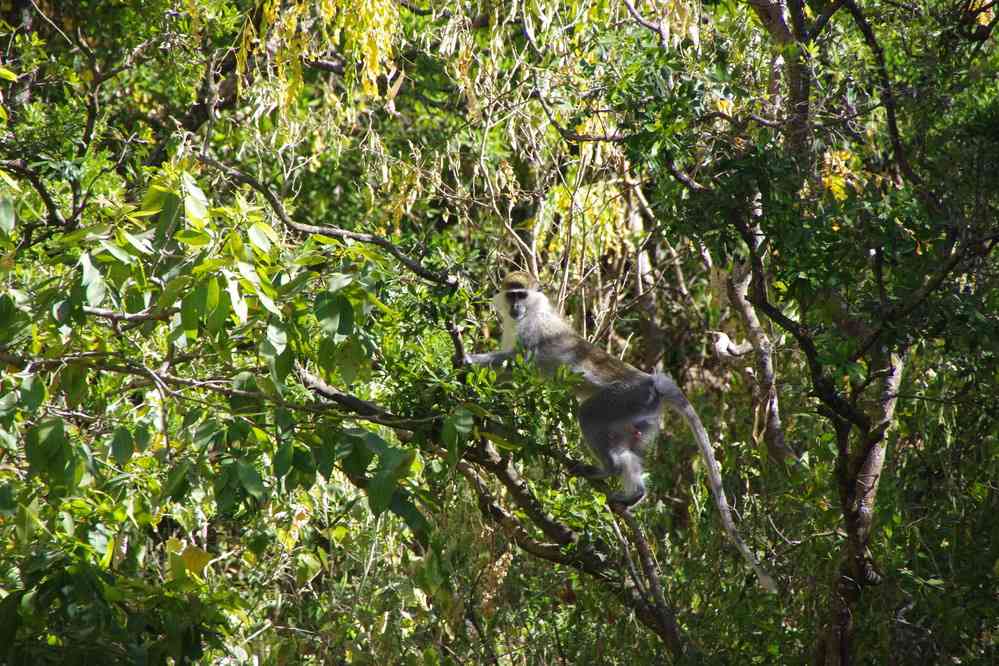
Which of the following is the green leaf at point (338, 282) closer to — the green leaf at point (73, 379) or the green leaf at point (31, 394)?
the green leaf at point (31, 394)

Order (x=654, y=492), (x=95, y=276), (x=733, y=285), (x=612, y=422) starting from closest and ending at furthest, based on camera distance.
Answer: (x=95, y=276)
(x=612, y=422)
(x=733, y=285)
(x=654, y=492)

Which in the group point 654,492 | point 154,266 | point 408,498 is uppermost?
point 154,266

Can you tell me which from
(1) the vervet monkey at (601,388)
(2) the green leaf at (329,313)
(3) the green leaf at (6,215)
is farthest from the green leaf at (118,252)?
(1) the vervet monkey at (601,388)

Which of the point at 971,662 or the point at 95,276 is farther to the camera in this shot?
the point at 971,662

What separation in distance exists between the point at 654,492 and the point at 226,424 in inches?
169

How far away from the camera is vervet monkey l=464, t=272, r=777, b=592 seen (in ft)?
18.0

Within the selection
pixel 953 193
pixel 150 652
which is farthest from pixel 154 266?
pixel 953 193

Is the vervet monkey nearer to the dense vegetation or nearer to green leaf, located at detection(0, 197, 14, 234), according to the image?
the dense vegetation

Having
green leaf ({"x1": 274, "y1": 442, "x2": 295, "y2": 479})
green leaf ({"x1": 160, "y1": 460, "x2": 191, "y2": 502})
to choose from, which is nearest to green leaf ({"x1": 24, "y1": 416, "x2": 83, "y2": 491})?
green leaf ({"x1": 160, "y1": 460, "x2": 191, "y2": 502})

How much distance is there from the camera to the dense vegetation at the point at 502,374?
3436 millimetres

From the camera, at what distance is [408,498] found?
11.1 ft

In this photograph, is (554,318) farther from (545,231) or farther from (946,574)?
(946,574)

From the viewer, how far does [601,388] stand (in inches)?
A: 225

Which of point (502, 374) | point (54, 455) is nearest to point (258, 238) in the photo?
point (54, 455)
